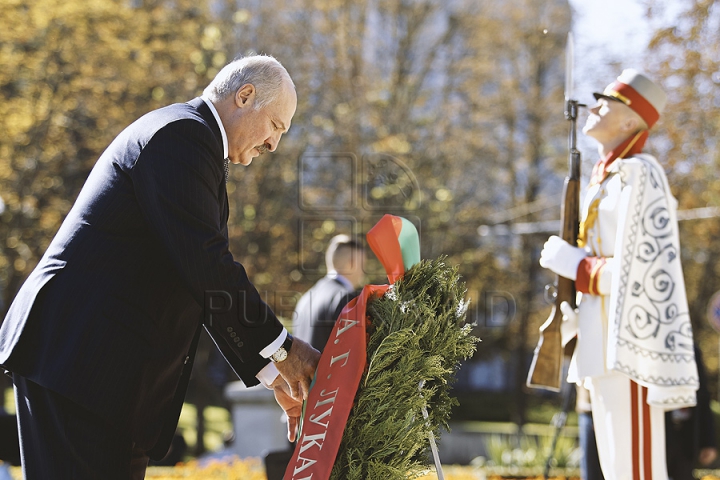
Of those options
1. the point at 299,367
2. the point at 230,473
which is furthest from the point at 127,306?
the point at 230,473

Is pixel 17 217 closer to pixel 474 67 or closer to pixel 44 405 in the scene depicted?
pixel 44 405

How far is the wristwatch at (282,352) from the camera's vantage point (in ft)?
8.89

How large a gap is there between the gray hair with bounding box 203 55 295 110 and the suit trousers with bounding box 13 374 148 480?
3.75ft

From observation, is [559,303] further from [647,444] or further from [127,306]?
[127,306]

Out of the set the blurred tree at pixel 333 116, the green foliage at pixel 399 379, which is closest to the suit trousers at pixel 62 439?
the green foliage at pixel 399 379

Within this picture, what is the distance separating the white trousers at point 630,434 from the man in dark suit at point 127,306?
1646 millimetres

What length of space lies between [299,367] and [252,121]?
0.87 metres

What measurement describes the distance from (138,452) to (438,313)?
1.11 meters

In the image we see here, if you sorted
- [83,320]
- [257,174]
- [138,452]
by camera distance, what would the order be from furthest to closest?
[257,174], [138,452], [83,320]

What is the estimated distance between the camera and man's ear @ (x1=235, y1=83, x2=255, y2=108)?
2.82 metres

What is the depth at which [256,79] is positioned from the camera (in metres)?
2.83

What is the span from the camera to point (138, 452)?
2.71 meters

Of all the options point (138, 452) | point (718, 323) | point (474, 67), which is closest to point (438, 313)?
point (138, 452)

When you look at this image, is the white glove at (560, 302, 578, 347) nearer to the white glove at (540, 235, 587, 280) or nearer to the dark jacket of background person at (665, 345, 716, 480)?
the white glove at (540, 235, 587, 280)
